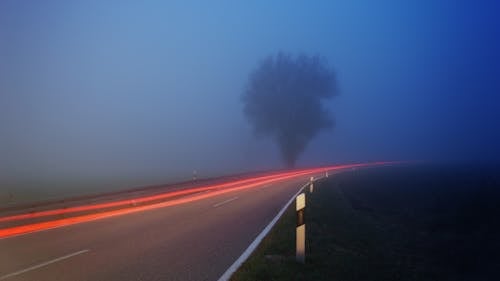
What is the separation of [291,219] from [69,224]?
23.1ft

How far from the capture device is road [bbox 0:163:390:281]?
7.71 metres

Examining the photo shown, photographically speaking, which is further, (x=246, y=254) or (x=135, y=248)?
(x=135, y=248)

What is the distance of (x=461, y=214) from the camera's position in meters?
24.4

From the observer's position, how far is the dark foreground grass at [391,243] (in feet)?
28.6

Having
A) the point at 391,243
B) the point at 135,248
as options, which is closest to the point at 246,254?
the point at 135,248

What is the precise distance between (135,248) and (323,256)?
3.98 metres

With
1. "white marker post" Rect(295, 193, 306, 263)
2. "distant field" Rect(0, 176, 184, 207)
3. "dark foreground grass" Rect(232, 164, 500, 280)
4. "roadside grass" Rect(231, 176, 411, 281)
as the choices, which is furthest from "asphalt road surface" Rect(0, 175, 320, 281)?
"distant field" Rect(0, 176, 184, 207)

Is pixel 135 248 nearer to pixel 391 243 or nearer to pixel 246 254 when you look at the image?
pixel 246 254

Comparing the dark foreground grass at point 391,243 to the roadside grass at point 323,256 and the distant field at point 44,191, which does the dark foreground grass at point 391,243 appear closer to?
the roadside grass at point 323,256

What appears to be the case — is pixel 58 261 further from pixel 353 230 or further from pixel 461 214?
pixel 461 214

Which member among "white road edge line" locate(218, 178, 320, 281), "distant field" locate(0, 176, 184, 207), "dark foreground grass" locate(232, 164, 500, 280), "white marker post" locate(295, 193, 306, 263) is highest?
"distant field" locate(0, 176, 184, 207)

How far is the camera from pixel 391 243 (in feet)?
50.3

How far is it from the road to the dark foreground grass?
889 mm

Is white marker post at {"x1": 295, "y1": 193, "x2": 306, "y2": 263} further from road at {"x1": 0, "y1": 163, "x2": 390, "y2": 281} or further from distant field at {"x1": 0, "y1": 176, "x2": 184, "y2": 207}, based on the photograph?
distant field at {"x1": 0, "y1": 176, "x2": 184, "y2": 207}
